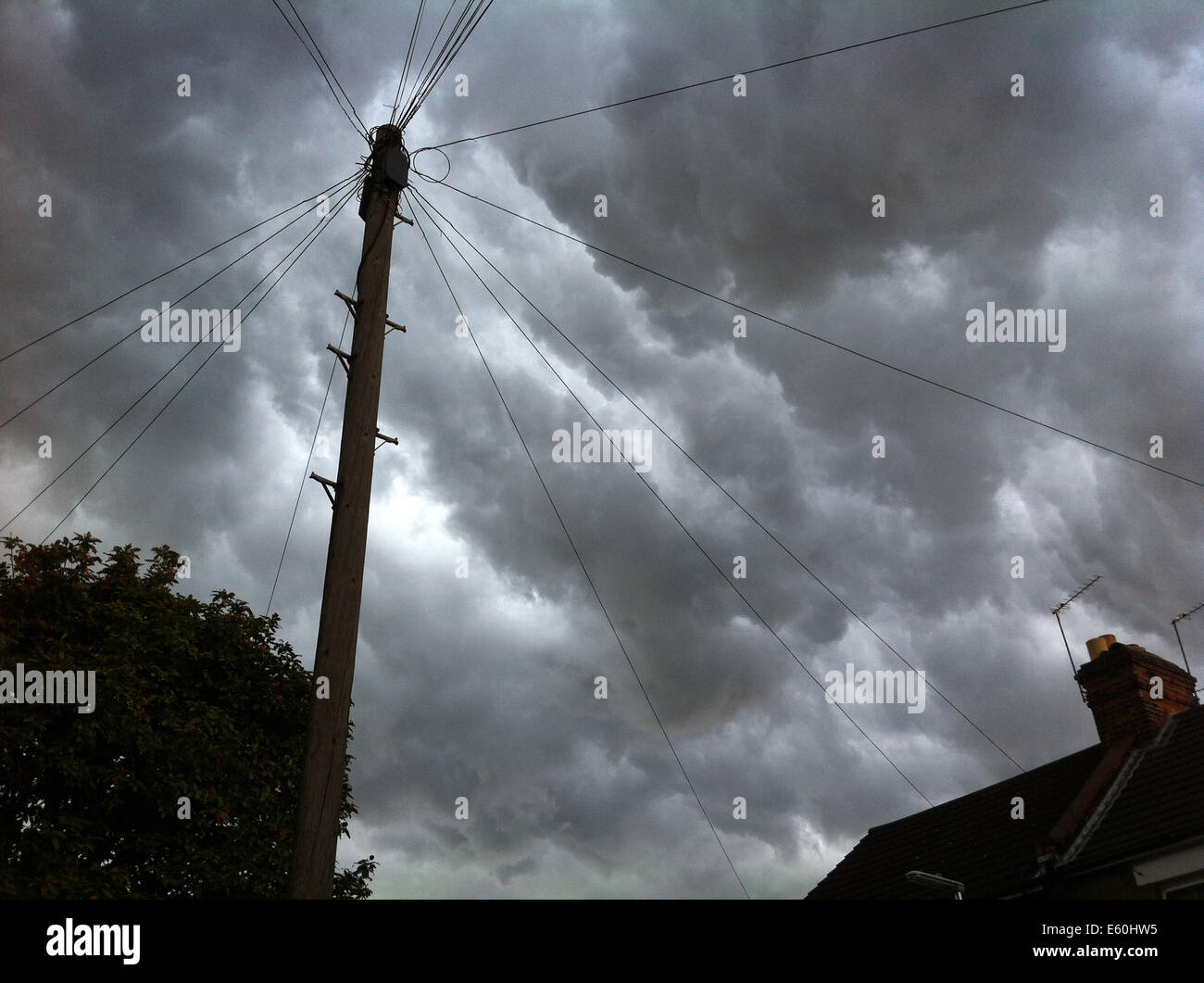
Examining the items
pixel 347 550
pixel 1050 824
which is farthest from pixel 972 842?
pixel 347 550

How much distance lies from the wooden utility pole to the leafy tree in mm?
9987

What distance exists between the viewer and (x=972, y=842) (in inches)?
628

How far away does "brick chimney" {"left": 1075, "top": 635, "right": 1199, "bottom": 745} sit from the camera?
15.2 metres

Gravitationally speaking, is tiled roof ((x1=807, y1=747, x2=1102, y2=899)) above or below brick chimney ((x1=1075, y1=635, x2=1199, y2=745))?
below

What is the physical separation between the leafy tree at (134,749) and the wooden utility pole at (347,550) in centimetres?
999

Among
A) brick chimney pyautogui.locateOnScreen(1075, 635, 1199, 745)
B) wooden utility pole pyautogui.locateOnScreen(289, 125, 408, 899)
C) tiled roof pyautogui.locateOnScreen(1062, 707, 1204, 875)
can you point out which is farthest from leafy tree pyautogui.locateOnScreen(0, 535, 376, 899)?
brick chimney pyautogui.locateOnScreen(1075, 635, 1199, 745)

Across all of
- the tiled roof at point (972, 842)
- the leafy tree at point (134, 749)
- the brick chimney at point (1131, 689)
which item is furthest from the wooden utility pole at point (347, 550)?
the brick chimney at point (1131, 689)

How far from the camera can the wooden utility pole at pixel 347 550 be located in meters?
5.79

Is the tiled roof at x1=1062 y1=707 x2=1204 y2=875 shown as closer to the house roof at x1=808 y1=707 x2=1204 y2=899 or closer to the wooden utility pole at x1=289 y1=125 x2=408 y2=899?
the house roof at x1=808 y1=707 x2=1204 y2=899

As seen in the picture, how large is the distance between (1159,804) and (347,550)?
12407 mm

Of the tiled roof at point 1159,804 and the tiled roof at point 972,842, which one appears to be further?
the tiled roof at point 972,842

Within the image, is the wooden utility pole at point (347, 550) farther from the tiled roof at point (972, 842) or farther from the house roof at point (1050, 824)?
the tiled roof at point (972, 842)
